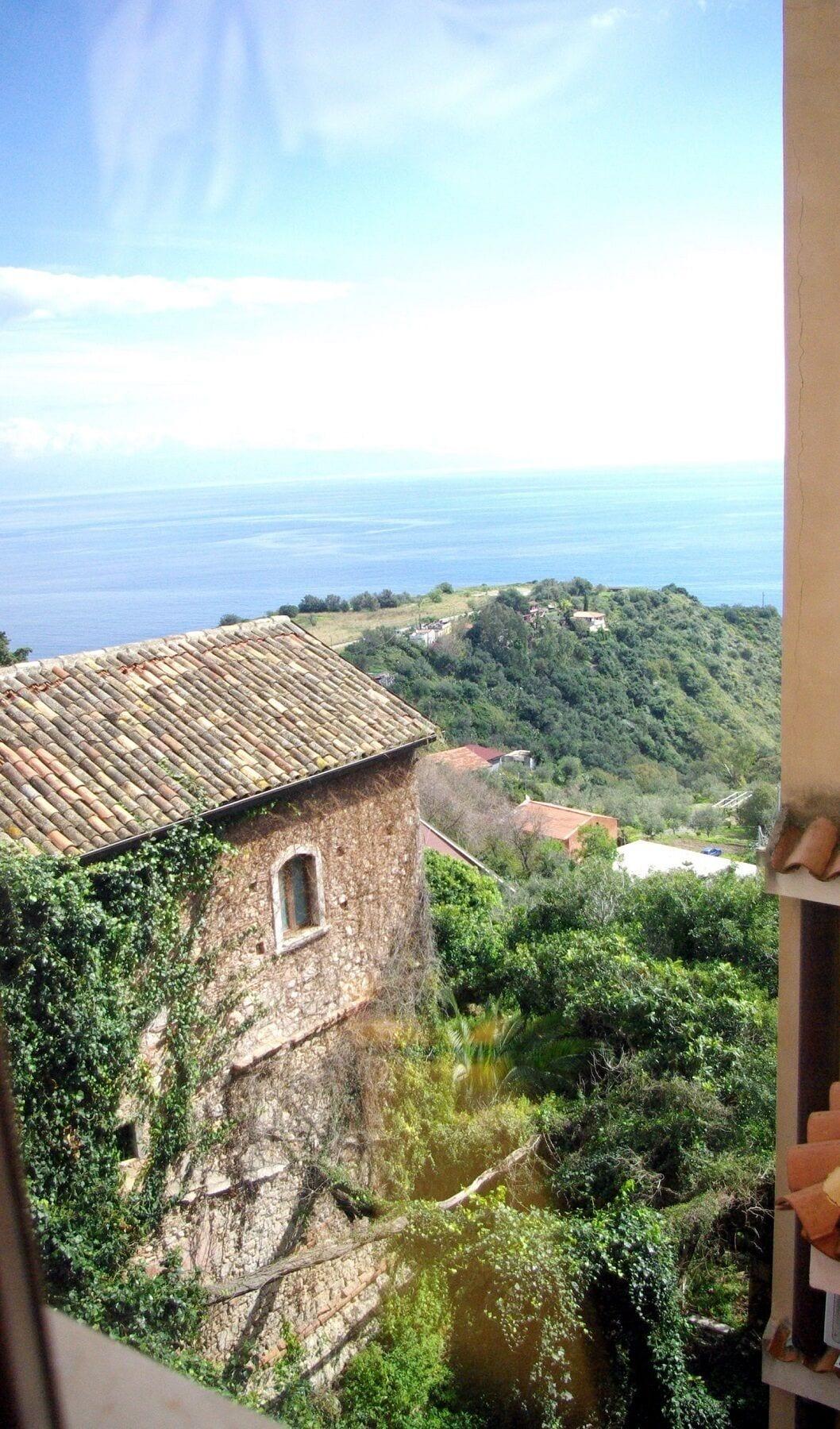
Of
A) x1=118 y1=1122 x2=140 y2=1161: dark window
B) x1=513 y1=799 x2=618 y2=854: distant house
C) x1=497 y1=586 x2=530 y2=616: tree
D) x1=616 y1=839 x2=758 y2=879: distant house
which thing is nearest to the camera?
x1=118 y1=1122 x2=140 y2=1161: dark window

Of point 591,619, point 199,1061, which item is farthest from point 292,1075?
point 591,619

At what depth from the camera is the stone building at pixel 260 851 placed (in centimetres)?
707

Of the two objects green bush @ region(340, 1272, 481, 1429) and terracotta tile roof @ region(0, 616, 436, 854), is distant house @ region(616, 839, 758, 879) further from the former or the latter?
green bush @ region(340, 1272, 481, 1429)

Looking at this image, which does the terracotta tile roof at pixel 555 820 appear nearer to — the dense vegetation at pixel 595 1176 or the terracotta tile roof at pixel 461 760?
the terracotta tile roof at pixel 461 760

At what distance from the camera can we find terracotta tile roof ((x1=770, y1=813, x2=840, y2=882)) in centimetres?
325

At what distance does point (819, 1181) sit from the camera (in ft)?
9.29

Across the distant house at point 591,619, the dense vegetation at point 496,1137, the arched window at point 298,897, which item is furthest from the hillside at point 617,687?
the arched window at point 298,897

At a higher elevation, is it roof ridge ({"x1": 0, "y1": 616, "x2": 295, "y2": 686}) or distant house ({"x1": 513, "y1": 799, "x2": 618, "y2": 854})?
roof ridge ({"x1": 0, "y1": 616, "x2": 295, "y2": 686})

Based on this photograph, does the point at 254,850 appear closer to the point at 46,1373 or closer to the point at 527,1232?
the point at 527,1232

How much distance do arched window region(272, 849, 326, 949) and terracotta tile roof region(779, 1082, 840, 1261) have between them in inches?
213

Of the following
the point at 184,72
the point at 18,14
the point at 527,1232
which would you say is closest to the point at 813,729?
the point at 527,1232

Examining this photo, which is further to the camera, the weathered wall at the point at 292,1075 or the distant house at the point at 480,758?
the distant house at the point at 480,758

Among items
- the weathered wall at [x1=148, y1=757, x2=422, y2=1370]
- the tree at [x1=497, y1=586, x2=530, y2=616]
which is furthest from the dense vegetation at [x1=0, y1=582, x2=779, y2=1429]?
the tree at [x1=497, y1=586, x2=530, y2=616]

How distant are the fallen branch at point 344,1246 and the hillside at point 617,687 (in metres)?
11.3
